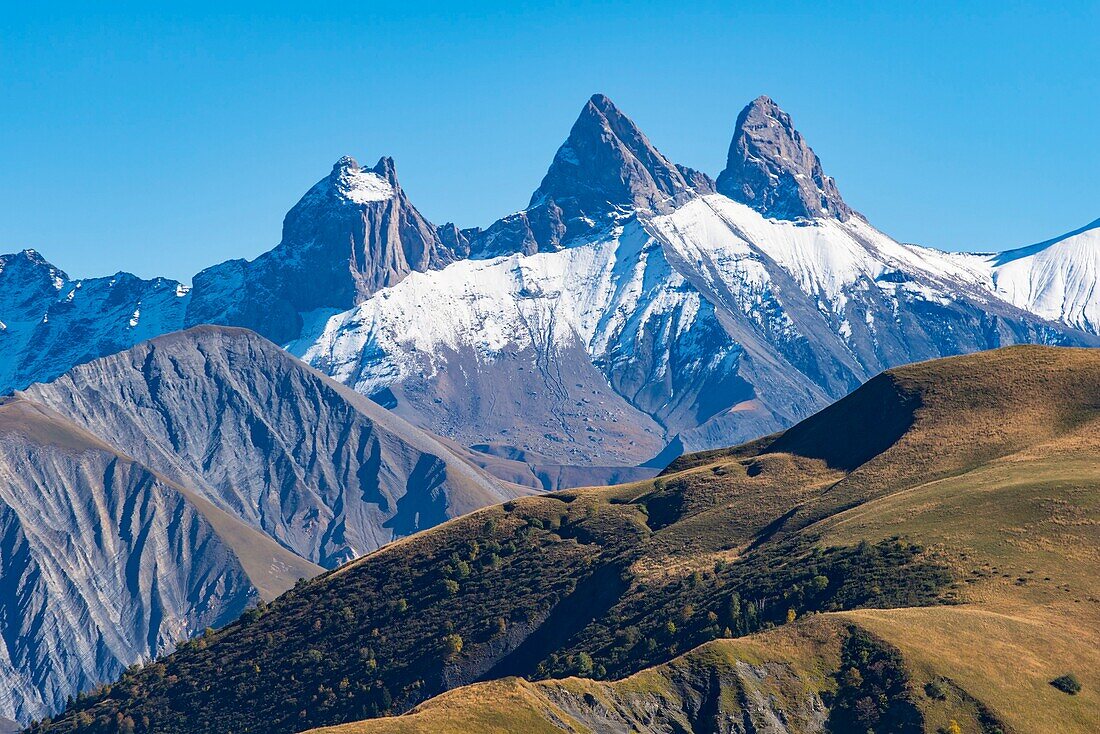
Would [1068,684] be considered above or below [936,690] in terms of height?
below

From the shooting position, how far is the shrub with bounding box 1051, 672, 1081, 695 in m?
162

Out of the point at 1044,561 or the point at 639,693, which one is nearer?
the point at 639,693

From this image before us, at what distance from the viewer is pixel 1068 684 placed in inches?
6368

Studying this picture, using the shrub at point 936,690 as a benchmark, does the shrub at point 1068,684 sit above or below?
below

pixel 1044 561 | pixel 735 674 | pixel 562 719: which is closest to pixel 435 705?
pixel 562 719

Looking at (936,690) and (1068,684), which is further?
(1068,684)

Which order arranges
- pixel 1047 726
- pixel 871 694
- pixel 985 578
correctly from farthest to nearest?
pixel 985 578, pixel 871 694, pixel 1047 726

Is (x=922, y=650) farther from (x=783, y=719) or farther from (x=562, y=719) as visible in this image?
(x=562, y=719)

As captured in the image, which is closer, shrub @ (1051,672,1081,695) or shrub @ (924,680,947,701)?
shrub @ (924,680,947,701)

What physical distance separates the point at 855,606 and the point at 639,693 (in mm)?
42732

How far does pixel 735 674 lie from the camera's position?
170000 millimetres

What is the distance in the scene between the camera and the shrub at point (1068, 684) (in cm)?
A: 16150

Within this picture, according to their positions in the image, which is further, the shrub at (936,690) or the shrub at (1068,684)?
the shrub at (1068,684)

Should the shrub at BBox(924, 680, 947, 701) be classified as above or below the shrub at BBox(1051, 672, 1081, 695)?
above
